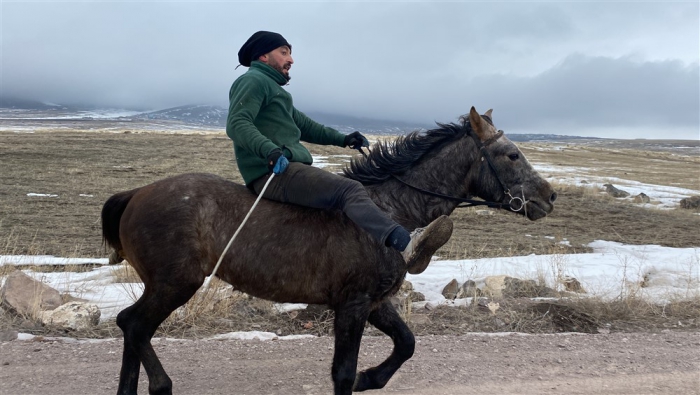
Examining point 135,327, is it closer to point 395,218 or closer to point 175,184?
point 175,184

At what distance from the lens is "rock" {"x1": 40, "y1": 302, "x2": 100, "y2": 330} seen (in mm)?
5836

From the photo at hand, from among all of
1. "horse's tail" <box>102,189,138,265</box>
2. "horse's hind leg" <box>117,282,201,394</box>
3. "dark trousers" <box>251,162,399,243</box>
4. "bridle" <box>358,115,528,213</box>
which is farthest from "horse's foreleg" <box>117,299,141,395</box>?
"bridle" <box>358,115,528,213</box>

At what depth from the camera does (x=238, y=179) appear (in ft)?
77.8

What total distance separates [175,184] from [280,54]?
1372 millimetres

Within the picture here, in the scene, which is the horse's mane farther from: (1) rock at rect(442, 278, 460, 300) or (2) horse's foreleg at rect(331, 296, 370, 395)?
(1) rock at rect(442, 278, 460, 300)

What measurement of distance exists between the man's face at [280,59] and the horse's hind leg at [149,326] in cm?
189

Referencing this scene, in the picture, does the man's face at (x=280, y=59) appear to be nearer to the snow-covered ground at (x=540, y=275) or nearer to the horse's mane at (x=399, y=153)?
the horse's mane at (x=399, y=153)

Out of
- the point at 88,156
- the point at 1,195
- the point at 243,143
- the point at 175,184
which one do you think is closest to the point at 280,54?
the point at 243,143

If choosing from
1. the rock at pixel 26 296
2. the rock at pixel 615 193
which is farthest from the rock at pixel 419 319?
the rock at pixel 615 193

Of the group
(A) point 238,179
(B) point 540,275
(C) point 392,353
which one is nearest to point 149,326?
(C) point 392,353

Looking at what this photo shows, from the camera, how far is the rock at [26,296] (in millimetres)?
6078

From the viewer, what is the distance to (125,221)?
14.5 ft

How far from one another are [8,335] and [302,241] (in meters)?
3.39

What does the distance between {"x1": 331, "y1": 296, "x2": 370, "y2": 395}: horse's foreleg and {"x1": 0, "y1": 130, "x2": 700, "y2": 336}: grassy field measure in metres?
2.15
